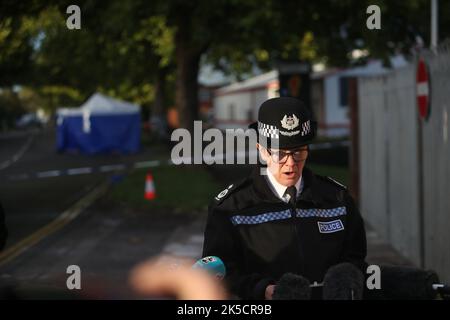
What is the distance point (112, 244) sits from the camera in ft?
36.6

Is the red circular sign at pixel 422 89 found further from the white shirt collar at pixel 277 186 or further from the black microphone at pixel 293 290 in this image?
the black microphone at pixel 293 290

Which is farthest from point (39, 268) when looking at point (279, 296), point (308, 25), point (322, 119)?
point (322, 119)

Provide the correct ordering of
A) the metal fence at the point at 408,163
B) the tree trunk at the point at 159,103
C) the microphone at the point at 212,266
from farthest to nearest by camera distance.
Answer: the tree trunk at the point at 159,103 < the metal fence at the point at 408,163 < the microphone at the point at 212,266

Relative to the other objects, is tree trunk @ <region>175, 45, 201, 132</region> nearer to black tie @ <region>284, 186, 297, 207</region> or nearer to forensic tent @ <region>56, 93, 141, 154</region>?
forensic tent @ <region>56, 93, 141, 154</region>

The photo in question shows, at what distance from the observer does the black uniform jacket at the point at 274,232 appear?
10.2 ft

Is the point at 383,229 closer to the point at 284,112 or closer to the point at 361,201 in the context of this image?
the point at 361,201

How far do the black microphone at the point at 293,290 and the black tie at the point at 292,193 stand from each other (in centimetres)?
77

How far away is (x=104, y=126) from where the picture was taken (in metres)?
33.4

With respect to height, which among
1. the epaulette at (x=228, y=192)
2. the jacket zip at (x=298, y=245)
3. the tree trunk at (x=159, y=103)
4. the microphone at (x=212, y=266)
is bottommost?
the tree trunk at (x=159, y=103)

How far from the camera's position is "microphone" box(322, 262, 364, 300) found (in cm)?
236

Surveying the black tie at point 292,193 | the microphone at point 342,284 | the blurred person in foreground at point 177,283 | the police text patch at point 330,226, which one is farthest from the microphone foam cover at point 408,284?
the blurred person in foreground at point 177,283

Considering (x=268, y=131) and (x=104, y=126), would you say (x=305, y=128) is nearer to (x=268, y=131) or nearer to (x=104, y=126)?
(x=268, y=131)

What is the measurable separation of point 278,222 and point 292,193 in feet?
0.45

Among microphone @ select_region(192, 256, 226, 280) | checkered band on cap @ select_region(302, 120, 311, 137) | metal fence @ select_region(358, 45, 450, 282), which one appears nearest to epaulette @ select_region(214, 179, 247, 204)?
checkered band on cap @ select_region(302, 120, 311, 137)
